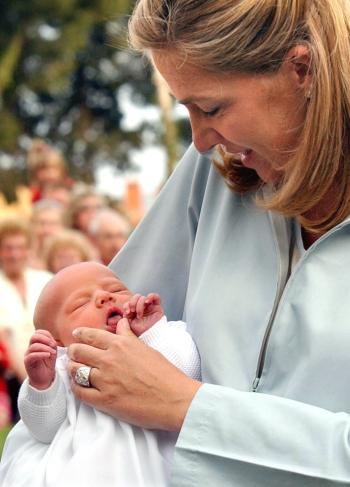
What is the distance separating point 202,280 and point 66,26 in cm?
2568

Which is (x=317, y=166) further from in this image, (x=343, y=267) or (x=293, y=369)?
(x=293, y=369)

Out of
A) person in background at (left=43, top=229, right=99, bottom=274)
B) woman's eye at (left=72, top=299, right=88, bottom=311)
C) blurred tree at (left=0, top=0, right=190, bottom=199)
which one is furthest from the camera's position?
blurred tree at (left=0, top=0, right=190, bottom=199)

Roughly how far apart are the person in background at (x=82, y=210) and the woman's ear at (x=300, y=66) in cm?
623

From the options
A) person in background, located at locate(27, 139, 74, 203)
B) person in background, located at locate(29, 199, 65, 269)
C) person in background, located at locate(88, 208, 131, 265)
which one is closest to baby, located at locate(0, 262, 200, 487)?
person in background, located at locate(88, 208, 131, 265)

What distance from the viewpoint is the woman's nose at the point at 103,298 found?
Result: 9.42 feet

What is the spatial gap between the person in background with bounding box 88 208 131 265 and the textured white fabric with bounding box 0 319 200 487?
18.6 ft

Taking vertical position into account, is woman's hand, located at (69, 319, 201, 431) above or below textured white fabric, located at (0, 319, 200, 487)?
above

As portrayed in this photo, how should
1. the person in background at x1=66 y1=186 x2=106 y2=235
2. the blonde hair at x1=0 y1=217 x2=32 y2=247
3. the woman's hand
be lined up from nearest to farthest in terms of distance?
the woman's hand, the blonde hair at x1=0 y1=217 x2=32 y2=247, the person in background at x1=66 y1=186 x2=106 y2=235

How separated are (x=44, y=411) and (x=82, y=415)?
0.08 metres

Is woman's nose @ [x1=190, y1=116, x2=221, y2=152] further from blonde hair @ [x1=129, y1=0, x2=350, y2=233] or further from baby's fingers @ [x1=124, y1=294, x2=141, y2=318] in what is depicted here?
baby's fingers @ [x1=124, y1=294, x2=141, y2=318]

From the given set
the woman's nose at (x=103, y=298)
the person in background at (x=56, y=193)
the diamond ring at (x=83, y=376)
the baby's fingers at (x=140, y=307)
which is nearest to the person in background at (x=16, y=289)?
the person in background at (x=56, y=193)

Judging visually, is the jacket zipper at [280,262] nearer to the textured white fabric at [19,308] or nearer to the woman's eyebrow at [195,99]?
the woman's eyebrow at [195,99]

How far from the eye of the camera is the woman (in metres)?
2.41

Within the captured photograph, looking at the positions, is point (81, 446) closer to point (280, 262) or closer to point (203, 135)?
point (280, 262)
